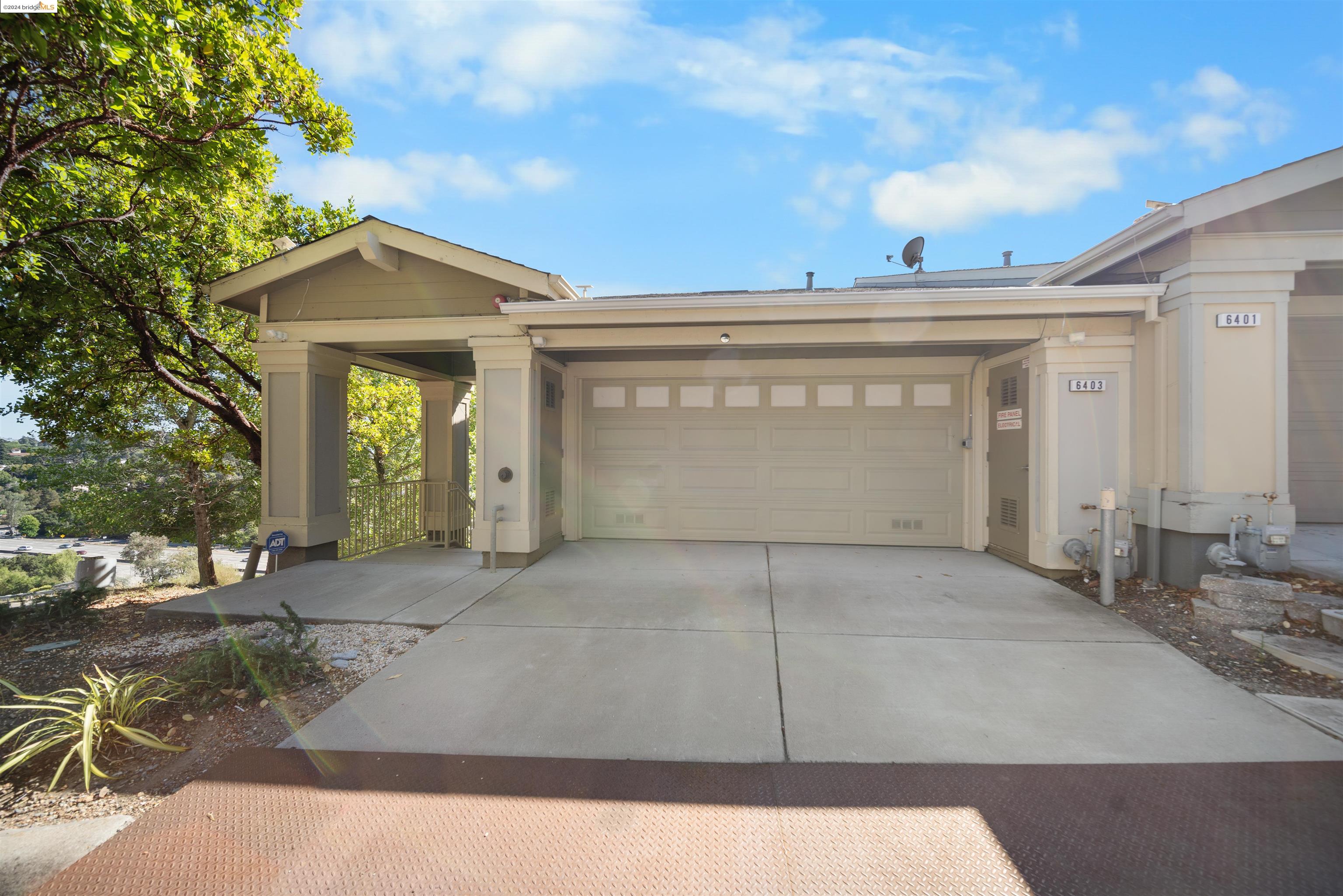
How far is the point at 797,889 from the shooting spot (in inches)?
66.0

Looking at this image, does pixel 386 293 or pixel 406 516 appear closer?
pixel 386 293

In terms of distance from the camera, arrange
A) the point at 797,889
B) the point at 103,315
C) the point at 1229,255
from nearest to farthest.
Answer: the point at 797,889 → the point at 1229,255 → the point at 103,315

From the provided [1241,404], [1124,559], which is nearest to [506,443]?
[1124,559]

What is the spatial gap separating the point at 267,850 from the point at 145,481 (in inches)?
698

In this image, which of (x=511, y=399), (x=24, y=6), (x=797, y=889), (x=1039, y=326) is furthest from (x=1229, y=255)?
(x=24, y=6)

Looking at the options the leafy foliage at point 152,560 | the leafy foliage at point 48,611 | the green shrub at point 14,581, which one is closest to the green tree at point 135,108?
the leafy foliage at point 48,611

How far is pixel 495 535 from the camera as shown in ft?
18.1

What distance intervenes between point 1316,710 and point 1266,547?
1974 millimetres

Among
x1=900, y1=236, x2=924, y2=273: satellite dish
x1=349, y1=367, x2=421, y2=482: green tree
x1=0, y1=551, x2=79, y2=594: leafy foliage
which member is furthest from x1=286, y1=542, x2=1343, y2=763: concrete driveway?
x1=0, y1=551, x2=79, y2=594: leafy foliage

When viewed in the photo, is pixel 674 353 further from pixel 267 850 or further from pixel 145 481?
pixel 145 481

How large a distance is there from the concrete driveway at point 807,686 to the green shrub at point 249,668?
45cm

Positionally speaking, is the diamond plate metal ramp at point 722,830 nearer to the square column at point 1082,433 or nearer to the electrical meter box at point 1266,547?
the electrical meter box at point 1266,547

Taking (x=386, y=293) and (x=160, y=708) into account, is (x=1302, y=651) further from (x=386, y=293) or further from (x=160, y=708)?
(x=386, y=293)

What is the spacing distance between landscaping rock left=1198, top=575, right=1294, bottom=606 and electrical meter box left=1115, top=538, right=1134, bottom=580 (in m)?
0.77
